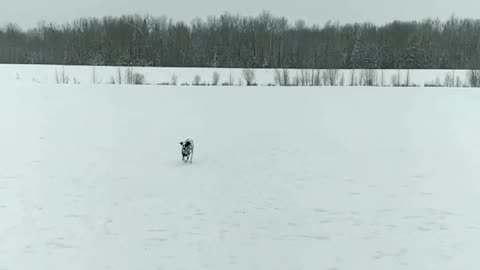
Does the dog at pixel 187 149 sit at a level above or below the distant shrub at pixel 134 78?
below

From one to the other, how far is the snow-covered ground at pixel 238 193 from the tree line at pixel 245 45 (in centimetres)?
4602

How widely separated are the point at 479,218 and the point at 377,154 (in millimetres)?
5292

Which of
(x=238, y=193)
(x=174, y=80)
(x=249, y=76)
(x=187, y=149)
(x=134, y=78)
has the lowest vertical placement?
(x=238, y=193)

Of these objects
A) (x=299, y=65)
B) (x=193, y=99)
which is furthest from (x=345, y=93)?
(x=299, y=65)

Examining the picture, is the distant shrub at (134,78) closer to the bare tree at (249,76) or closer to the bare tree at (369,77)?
the bare tree at (249,76)

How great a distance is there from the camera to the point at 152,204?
7.11 m

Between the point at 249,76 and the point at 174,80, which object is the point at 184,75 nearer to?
the point at 174,80

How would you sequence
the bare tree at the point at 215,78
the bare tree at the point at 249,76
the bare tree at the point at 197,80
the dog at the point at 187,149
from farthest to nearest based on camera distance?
1. the bare tree at the point at 249,76
2. the bare tree at the point at 197,80
3. the bare tree at the point at 215,78
4. the dog at the point at 187,149

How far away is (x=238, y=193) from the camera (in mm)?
7910

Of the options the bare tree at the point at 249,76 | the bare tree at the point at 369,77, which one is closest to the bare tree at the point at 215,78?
the bare tree at the point at 249,76

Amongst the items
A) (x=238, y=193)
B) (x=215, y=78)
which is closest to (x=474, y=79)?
(x=215, y=78)

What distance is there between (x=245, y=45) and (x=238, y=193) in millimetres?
60248

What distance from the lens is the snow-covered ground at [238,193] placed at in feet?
17.2

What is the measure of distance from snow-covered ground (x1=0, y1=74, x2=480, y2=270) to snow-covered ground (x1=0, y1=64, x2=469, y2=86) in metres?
19.8
